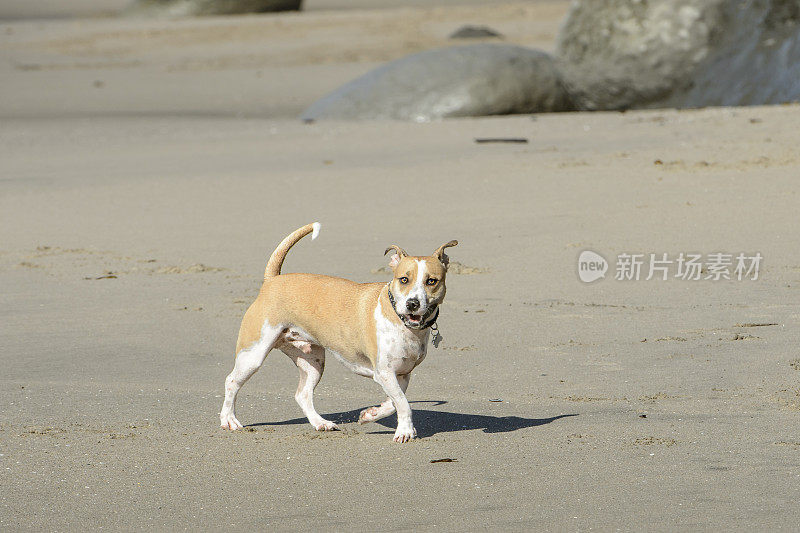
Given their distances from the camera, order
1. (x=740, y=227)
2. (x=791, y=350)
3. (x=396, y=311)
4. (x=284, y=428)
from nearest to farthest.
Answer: (x=396, y=311)
(x=284, y=428)
(x=791, y=350)
(x=740, y=227)

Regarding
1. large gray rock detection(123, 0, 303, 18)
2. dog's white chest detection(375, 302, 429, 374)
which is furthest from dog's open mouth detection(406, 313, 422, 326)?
large gray rock detection(123, 0, 303, 18)

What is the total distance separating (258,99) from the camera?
2006 cm

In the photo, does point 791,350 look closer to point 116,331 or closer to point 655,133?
point 116,331

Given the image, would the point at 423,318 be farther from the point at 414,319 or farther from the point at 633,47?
the point at 633,47

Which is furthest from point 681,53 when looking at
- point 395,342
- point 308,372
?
point 395,342

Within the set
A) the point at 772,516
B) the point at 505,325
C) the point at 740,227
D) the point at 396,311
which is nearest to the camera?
the point at 772,516

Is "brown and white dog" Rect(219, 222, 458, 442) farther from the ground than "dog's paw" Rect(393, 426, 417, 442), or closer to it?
farther from the ground

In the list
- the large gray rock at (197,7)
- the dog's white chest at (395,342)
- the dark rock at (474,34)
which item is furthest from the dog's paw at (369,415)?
the large gray rock at (197,7)

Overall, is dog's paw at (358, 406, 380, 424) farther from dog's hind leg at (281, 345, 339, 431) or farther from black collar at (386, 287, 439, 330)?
black collar at (386, 287, 439, 330)

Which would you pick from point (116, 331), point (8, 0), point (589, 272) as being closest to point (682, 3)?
point (589, 272)

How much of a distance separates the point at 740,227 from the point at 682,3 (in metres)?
6.03

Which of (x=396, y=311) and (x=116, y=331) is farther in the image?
(x=116, y=331)

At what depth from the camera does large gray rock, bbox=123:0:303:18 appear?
35.8 metres
